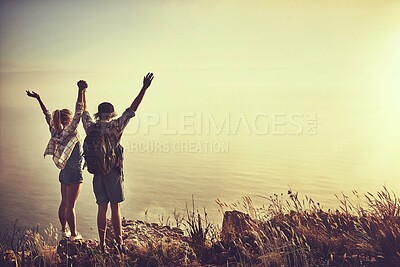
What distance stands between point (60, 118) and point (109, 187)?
73 cm

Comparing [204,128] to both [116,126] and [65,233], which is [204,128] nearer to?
[116,126]

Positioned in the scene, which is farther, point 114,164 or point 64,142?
point 64,142

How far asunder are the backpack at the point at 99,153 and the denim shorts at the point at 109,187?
44mm

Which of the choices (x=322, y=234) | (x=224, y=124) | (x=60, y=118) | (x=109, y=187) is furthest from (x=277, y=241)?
(x=60, y=118)

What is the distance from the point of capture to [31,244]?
13.9 ft

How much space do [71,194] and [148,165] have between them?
1069 mm

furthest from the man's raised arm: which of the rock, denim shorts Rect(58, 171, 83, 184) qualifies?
the rock

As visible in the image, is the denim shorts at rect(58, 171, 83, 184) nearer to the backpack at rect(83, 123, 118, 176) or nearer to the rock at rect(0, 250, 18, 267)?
the backpack at rect(83, 123, 118, 176)

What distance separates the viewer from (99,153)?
A: 3873mm

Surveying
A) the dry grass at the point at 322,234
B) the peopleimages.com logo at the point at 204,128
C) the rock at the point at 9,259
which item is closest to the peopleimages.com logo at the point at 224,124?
the peopleimages.com logo at the point at 204,128

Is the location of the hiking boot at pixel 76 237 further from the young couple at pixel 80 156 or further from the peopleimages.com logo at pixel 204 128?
the peopleimages.com logo at pixel 204 128

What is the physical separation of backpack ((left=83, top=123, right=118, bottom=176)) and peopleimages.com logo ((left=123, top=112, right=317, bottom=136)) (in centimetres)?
118

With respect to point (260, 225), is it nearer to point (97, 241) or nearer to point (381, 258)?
point (381, 258)

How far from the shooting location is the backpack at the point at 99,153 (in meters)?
3.87
